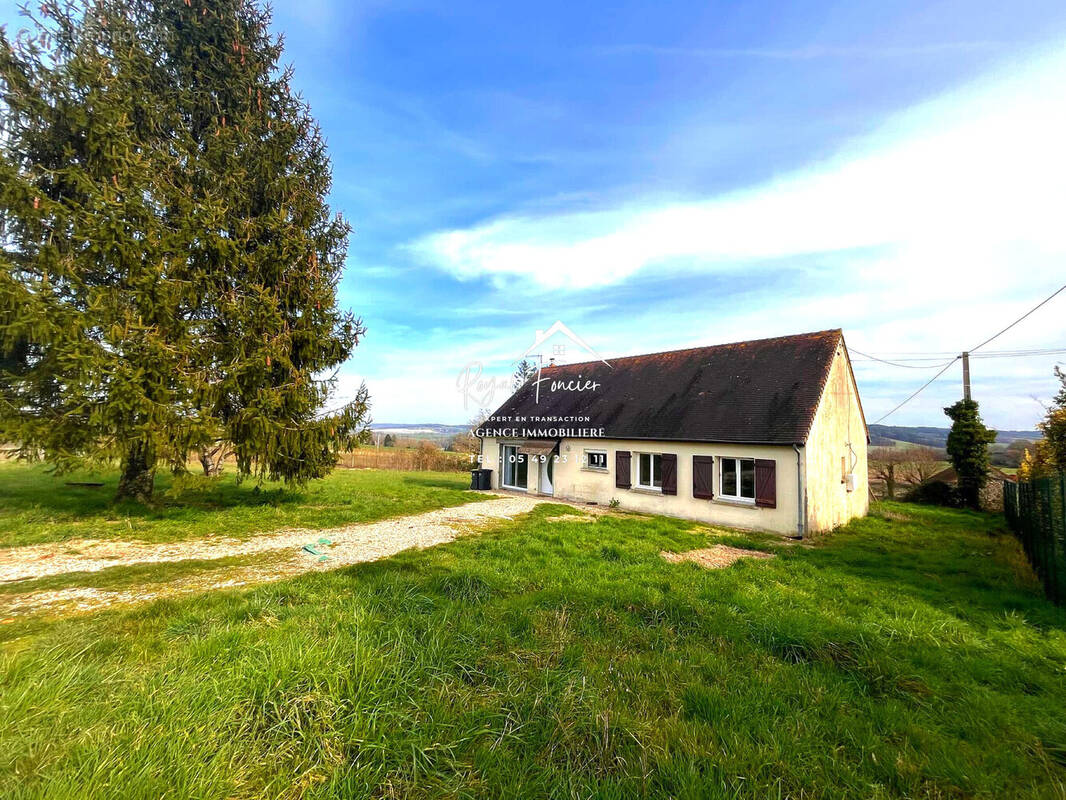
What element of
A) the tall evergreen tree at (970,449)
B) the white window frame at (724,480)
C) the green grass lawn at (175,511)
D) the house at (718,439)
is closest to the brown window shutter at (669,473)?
the house at (718,439)

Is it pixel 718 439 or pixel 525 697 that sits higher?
pixel 718 439

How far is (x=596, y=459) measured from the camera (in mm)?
17922

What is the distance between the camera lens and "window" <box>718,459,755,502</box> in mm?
13482

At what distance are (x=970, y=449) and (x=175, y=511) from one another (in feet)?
94.6

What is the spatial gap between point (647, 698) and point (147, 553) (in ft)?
30.9

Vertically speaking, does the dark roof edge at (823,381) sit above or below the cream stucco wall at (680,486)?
above

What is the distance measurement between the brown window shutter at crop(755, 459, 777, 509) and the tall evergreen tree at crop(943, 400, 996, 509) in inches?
490

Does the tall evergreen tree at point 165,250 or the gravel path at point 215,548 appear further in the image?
the tall evergreen tree at point 165,250

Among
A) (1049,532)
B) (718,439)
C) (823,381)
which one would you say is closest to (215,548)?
(718,439)

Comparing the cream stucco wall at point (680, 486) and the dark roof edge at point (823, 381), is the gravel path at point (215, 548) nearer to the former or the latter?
the cream stucco wall at point (680, 486)

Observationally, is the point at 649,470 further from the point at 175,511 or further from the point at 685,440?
the point at 175,511

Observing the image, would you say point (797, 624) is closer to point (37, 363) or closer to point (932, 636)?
point (932, 636)

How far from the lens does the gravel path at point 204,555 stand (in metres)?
5.80

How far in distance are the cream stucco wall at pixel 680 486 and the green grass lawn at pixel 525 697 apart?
21.5 feet
